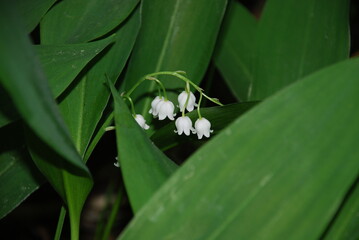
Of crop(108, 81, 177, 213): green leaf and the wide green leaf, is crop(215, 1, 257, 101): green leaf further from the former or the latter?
crop(108, 81, 177, 213): green leaf

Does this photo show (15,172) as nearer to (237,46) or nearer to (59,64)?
(59,64)

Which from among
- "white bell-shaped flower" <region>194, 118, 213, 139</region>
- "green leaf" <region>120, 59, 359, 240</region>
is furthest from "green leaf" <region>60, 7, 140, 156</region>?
"green leaf" <region>120, 59, 359, 240</region>

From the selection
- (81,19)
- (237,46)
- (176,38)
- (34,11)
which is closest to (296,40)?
(237,46)

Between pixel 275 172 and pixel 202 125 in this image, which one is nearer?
pixel 275 172

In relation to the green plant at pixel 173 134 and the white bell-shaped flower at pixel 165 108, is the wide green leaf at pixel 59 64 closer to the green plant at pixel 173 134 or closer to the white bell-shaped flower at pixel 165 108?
the green plant at pixel 173 134

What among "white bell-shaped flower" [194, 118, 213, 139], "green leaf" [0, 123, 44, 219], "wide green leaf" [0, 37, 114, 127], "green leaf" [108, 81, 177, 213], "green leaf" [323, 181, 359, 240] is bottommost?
"green leaf" [0, 123, 44, 219]

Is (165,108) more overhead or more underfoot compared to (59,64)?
more underfoot
